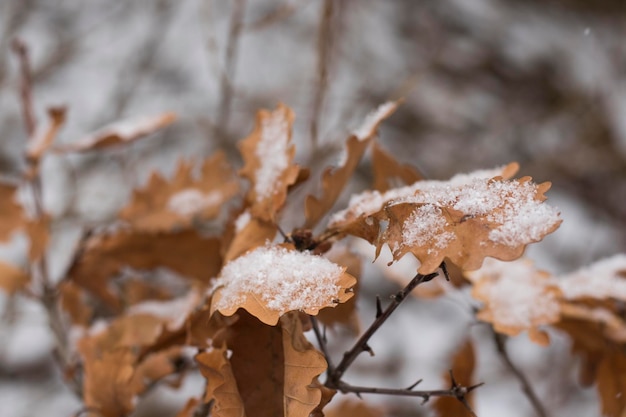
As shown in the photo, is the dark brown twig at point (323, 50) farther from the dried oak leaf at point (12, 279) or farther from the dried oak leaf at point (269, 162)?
the dried oak leaf at point (12, 279)

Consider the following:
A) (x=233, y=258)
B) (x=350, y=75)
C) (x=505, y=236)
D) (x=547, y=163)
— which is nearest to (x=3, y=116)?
(x=350, y=75)

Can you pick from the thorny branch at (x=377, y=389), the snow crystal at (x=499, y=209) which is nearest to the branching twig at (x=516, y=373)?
the thorny branch at (x=377, y=389)

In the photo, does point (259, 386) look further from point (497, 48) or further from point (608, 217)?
point (497, 48)

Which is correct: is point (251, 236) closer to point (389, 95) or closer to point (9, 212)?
point (9, 212)

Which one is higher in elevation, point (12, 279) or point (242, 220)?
point (242, 220)

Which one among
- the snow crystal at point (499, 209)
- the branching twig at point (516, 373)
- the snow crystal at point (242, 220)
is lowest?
the branching twig at point (516, 373)

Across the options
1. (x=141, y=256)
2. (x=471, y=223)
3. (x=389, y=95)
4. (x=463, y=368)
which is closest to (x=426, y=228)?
(x=471, y=223)

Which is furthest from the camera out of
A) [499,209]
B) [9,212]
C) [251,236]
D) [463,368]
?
[9,212]
